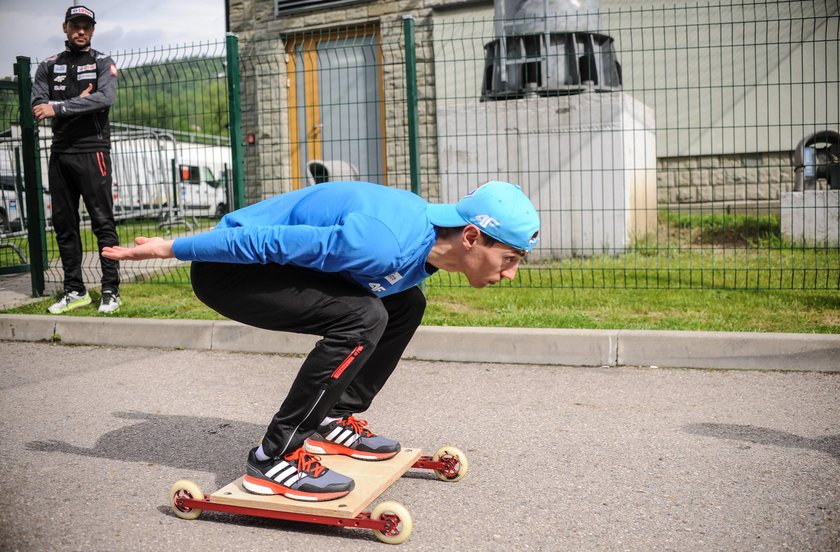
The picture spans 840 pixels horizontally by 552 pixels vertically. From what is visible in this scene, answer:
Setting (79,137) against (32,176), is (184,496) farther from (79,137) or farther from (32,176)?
(32,176)

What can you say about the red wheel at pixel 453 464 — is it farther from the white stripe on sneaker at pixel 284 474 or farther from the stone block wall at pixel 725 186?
the stone block wall at pixel 725 186

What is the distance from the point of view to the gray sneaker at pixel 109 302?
23.5 feet

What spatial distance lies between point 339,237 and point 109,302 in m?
4.88

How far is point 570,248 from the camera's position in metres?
9.04

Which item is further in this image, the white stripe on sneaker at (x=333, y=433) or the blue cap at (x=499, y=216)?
the white stripe on sneaker at (x=333, y=433)

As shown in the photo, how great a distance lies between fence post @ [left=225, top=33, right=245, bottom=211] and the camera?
771cm

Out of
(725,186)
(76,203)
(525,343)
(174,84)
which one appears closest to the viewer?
(525,343)

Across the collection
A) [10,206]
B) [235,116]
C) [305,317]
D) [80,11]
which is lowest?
[305,317]

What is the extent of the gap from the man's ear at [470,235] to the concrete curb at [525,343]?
9.22 feet

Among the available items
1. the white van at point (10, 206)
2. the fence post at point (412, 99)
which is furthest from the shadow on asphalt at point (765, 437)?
the white van at point (10, 206)

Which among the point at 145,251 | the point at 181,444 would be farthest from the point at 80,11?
the point at 145,251

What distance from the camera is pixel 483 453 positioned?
3998 millimetres

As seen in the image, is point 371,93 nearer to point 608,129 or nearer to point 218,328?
point 608,129

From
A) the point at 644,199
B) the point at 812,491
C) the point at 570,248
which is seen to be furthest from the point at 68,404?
the point at 644,199
